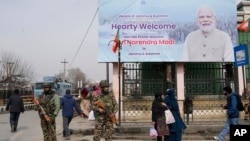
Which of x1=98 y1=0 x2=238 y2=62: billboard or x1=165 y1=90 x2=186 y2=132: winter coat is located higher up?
x1=98 y1=0 x2=238 y2=62: billboard

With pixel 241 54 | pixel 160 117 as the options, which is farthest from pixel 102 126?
pixel 241 54

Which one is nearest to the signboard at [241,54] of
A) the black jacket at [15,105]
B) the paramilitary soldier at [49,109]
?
the paramilitary soldier at [49,109]

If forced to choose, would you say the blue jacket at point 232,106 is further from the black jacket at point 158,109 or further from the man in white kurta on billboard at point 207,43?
the man in white kurta on billboard at point 207,43

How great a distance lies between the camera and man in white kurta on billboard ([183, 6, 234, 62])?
15805 mm

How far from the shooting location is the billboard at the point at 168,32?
15.4m

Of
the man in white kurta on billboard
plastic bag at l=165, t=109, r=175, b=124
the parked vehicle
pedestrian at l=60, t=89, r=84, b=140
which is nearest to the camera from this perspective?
plastic bag at l=165, t=109, r=175, b=124

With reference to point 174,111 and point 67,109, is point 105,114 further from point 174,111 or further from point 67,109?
point 67,109

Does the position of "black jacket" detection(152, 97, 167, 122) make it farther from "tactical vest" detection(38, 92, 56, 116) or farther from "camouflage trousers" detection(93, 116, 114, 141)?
"tactical vest" detection(38, 92, 56, 116)

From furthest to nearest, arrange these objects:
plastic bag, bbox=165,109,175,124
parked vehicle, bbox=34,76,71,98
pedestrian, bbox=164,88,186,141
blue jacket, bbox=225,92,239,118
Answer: parked vehicle, bbox=34,76,71,98
blue jacket, bbox=225,92,239,118
pedestrian, bbox=164,88,186,141
plastic bag, bbox=165,109,175,124

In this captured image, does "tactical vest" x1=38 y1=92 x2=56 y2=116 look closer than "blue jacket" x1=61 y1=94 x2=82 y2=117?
Yes

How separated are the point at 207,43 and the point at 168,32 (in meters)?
1.75

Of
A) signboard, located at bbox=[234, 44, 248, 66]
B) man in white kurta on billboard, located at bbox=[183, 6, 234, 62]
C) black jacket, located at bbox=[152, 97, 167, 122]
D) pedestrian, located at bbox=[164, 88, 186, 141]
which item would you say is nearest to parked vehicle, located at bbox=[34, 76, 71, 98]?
man in white kurta on billboard, located at bbox=[183, 6, 234, 62]

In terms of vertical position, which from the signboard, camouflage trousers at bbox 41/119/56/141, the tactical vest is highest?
the signboard

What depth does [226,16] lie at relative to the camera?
16094 millimetres
